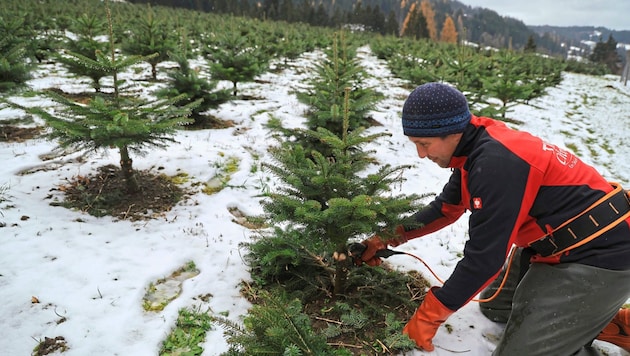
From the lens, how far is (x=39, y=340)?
2645mm

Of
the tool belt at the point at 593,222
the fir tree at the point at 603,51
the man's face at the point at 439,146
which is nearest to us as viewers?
the tool belt at the point at 593,222

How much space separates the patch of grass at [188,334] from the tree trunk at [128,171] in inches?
95.9

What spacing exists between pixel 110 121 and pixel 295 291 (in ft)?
8.53

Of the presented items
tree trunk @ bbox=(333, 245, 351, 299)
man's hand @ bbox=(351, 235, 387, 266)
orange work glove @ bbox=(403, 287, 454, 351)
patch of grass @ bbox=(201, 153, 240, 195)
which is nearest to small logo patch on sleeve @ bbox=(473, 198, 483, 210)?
orange work glove @ bbox=(403, 287, 454, 351)

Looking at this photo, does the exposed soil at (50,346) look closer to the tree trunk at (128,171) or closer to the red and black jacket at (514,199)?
the tree trunk at (128,171)

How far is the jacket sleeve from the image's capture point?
303cm

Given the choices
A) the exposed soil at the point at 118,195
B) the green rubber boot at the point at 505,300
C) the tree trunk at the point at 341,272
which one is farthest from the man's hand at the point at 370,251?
the exposed soil at the point at 118,195

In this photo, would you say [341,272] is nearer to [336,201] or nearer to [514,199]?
[336,201]

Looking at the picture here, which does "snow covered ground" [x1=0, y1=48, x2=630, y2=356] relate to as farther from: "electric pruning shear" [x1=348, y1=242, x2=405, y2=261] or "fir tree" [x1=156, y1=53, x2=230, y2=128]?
"electric pruning shear" [x1=348, y1=242, x2=405, y2=261]

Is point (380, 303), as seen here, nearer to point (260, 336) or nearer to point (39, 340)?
point (260, 336)

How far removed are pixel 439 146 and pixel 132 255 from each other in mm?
3268

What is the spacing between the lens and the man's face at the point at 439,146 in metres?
2.52

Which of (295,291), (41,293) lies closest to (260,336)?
(295,291)

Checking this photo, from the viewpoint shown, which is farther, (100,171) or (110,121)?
(100,171)
